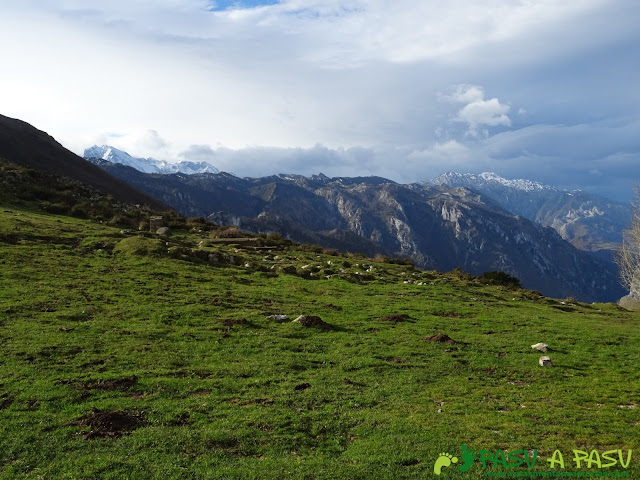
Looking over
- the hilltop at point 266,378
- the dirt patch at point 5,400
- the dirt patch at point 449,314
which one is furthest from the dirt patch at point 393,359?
the dirt patch at point 5,400

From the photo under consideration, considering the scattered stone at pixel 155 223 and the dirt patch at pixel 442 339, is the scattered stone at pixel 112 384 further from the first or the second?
the scattered stone at pixel 155 223

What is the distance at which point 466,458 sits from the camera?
37.8 ft

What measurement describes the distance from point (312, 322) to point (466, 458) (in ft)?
48.6

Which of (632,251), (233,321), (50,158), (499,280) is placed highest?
(50,158)

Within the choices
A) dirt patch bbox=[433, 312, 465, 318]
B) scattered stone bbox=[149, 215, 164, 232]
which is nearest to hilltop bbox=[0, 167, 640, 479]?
dirt patch bbox=[433, 312, 465, 318]

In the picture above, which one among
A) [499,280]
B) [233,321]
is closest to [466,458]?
[233,321]

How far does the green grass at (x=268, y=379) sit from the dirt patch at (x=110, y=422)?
0.18 m

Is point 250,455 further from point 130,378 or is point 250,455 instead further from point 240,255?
point 240,255

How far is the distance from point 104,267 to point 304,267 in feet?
64.8

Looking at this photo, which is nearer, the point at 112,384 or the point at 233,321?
the point at 112,384

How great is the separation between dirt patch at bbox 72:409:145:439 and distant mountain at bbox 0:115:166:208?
9923 cm

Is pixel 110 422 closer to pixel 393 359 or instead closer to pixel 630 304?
pixel 393 359

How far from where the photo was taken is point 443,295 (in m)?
40.0

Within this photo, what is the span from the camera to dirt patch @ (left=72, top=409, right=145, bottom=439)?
1260 centimetres
